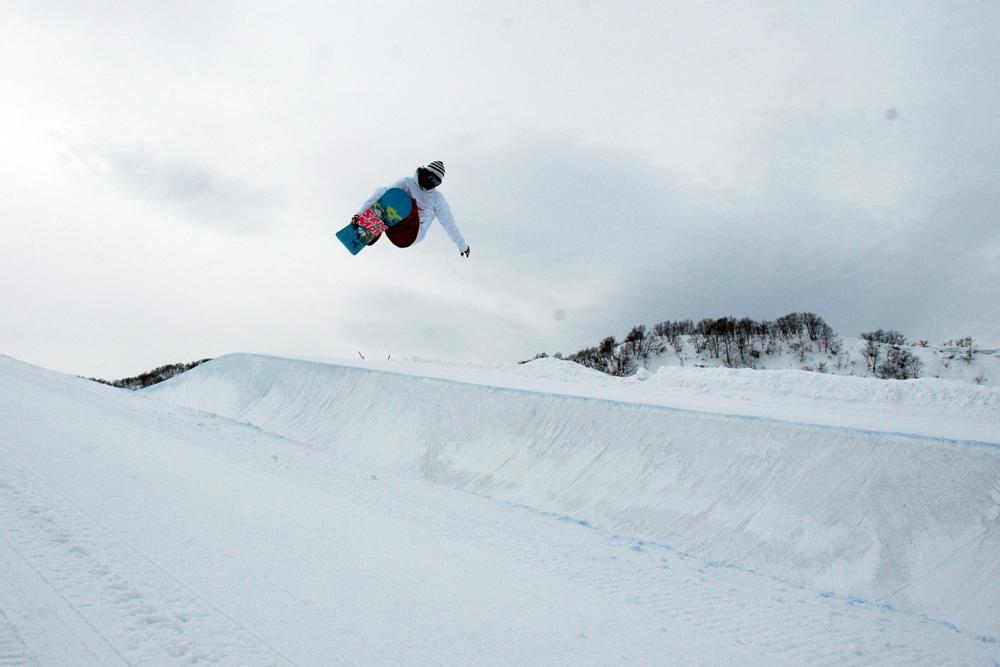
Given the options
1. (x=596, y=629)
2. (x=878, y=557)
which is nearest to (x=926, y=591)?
(x=878, y=557)

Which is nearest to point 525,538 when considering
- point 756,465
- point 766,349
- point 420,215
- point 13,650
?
point 756,465

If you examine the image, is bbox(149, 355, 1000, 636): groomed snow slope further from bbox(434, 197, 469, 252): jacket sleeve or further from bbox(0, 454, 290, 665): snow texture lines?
bbox(0, 454, 290, 665): snow texture lines

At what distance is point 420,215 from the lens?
9.09 metres

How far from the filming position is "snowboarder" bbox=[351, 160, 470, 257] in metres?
8.89

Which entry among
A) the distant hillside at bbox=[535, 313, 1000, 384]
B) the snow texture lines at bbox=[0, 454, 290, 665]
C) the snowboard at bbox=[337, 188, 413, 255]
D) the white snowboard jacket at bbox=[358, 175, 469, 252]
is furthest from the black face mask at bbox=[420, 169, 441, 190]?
the distant hillside at bbox=[535, 313, 1000, 384]

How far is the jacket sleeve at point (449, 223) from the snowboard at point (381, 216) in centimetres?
45

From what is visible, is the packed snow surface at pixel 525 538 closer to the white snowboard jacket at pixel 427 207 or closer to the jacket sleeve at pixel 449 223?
the jacket sleeve at pixel 449 223

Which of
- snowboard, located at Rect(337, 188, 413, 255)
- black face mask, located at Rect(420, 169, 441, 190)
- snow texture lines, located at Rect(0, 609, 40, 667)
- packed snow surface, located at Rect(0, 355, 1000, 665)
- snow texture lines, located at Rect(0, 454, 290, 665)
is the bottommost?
snow texture lines, located at Rect(0, 609, 40, 667)

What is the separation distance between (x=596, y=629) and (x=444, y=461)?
23.6 ft

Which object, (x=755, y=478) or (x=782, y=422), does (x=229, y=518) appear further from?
(x=782, y=422)

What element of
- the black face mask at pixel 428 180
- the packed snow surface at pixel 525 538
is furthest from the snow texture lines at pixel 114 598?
the black face mask at pixel 428 180

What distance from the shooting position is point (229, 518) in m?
5.50

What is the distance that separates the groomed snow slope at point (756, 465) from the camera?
221 inches

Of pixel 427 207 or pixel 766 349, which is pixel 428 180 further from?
pixel 766 349
